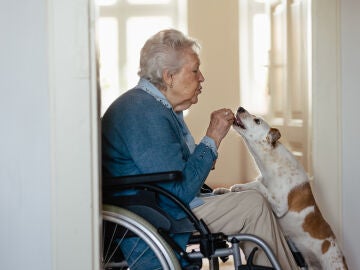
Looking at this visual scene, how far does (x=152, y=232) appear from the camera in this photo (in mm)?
1873

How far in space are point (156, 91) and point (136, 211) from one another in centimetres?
45

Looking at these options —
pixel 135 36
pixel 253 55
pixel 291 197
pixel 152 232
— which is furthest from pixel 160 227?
pixel 135 36

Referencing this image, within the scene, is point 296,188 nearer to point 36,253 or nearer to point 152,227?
point 152,227

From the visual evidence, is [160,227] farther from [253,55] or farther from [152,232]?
[253,55]

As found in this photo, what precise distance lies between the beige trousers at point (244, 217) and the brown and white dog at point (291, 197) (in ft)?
1.24

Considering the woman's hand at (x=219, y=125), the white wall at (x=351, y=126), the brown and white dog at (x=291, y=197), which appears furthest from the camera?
the white wall at (x=351, y=126)

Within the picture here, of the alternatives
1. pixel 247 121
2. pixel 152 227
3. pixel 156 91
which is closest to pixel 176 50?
pixel 156 91

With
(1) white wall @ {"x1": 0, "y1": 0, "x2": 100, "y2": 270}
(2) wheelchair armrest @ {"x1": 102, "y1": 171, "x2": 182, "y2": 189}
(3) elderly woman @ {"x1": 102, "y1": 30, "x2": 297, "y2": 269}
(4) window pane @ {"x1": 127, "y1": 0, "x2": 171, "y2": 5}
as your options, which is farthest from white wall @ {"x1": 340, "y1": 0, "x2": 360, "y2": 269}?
(4) window pane @ {"x1": 127, "y1": 0, "x2": 171, "y2": 5}

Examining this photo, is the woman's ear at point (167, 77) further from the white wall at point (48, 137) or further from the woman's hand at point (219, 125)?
the white wall at point (48, 137)

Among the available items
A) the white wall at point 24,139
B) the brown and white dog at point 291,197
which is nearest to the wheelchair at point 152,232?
the white wall at point 24,139

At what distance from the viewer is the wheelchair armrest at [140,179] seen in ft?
6.18

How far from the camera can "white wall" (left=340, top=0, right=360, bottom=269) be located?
2744mm

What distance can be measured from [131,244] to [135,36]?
4.52m

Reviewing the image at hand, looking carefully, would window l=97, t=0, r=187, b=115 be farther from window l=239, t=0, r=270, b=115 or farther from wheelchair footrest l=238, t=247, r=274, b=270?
wheelchair footrest l=238, t=247, r=274, b=270
